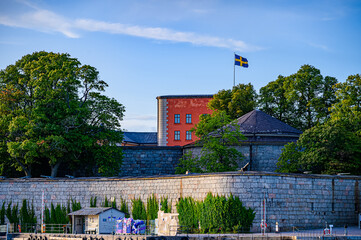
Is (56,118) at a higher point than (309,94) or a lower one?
lower

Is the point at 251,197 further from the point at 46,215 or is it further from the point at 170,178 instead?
the point at 46,215

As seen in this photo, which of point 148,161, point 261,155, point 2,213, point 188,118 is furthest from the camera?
point 188,118

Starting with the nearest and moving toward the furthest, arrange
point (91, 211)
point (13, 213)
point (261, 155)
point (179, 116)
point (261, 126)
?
1. point (91, 211)
2. point (13, 213)
3. point (261, 155)
4. point (261, 126)
5. point (179, 116)

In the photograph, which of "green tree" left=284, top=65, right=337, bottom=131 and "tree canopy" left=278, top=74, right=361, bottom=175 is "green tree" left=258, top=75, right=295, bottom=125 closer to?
"green tree" left=284, top=65, right=337, bottom=131

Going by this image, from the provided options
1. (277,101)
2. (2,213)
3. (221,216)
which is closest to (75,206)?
(2,213)

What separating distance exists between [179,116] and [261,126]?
18848mm

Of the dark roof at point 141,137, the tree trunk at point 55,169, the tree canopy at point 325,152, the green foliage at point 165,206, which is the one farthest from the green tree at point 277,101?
the green foliage at point 165,206

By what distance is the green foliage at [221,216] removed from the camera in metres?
33.4

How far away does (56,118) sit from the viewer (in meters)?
46.6

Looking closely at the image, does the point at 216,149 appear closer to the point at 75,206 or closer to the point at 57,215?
the point at 75,206

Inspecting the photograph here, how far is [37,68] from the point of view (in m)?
47.4

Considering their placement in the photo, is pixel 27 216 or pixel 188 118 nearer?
pixel 27 216

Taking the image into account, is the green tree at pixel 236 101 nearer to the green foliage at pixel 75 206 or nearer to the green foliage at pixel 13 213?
the green foliage at pixel 75 206

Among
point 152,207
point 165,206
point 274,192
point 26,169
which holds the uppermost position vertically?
point 26,169
